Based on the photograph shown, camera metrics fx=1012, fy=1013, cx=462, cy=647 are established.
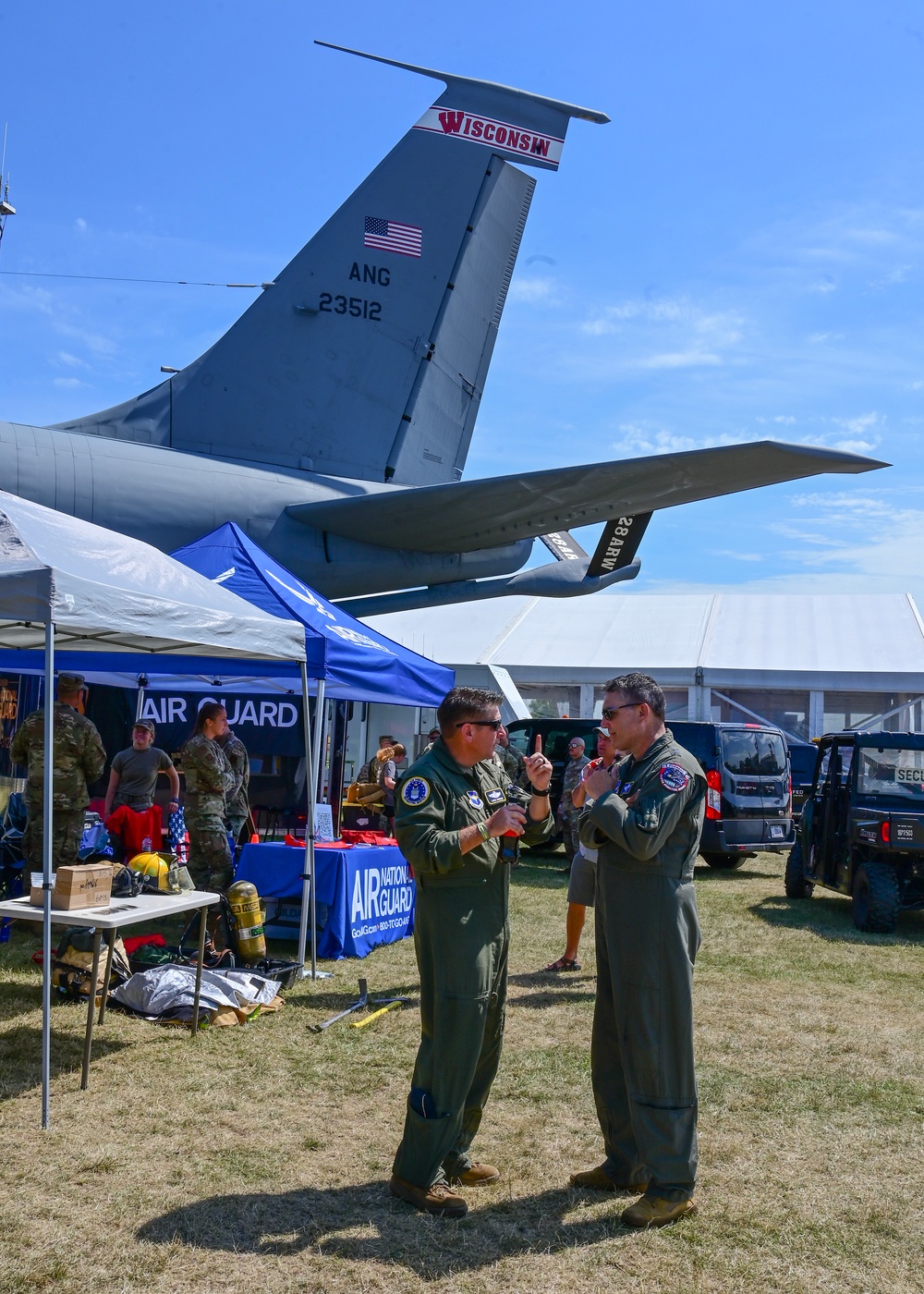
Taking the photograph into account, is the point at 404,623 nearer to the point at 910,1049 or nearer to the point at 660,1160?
the point at 910,1049

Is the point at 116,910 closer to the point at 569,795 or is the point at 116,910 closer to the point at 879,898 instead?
the point at 569,795

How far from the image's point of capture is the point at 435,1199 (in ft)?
11.6

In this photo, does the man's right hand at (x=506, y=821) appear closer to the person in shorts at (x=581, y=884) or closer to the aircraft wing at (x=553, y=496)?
the person in shorts at (x=581, y=884)

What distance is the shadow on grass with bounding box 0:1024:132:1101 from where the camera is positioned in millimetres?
4848

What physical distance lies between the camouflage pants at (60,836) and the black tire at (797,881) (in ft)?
25.9

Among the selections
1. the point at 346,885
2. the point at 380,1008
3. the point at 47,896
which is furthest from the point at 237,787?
the point at 47,896

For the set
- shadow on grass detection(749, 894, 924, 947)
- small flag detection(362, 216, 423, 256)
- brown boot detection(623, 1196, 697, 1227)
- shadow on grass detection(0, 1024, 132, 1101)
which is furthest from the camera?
small flag detection(362, 216, 423, 256)

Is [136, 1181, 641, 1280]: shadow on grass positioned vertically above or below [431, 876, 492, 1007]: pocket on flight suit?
below

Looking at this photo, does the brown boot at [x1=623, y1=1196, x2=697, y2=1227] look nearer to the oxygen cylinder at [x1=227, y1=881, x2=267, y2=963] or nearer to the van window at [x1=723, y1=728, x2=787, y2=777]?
the oxygen cylinder at [x1=227, y1=881, x2=267, y2=963]

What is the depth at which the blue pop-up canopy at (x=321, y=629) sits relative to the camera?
307 inches

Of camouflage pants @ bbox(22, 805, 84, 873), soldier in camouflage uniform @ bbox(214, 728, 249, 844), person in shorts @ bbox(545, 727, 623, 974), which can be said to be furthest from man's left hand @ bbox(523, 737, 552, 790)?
soldier in camouflage uniform @ bbox(214, 728, 249, 844)

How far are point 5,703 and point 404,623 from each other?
13654mm

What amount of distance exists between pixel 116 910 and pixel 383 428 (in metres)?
9.29

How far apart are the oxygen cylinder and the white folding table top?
1.22 metres
